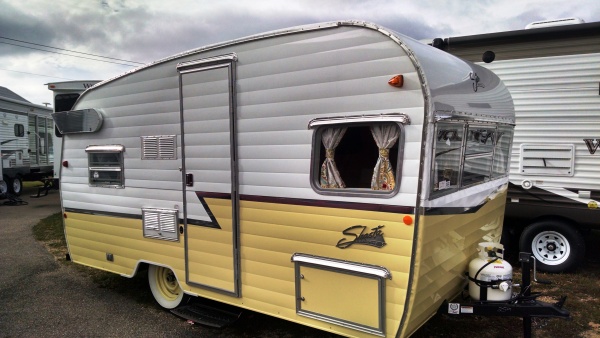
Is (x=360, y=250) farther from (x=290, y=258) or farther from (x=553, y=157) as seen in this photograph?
(x=553, y=157)

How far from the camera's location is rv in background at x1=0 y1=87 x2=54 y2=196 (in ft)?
52.7

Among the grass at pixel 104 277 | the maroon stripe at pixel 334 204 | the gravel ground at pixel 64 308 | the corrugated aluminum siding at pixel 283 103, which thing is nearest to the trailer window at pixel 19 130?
the grass at pixel 104 277

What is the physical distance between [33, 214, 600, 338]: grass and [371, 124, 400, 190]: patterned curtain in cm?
206

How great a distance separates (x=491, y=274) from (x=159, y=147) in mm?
3624

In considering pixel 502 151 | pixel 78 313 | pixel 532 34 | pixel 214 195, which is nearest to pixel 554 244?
pixel 502 151

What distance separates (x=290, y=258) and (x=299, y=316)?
519 mm

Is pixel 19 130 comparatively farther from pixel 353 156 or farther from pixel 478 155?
pixel 478 155

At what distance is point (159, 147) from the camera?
16.3ft

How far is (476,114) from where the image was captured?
13.5 ft

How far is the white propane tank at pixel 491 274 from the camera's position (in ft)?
12.8

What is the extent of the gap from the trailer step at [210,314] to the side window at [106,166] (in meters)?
1.69

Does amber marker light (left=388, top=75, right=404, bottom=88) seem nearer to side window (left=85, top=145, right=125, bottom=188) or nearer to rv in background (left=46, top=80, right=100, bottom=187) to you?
side window (left=85, top=145, right=125, bottom=188)

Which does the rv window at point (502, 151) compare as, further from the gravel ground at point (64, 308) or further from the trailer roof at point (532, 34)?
the gravel ground at point (64, 308)

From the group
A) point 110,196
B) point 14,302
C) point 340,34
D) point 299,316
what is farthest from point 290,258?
point 14,302
